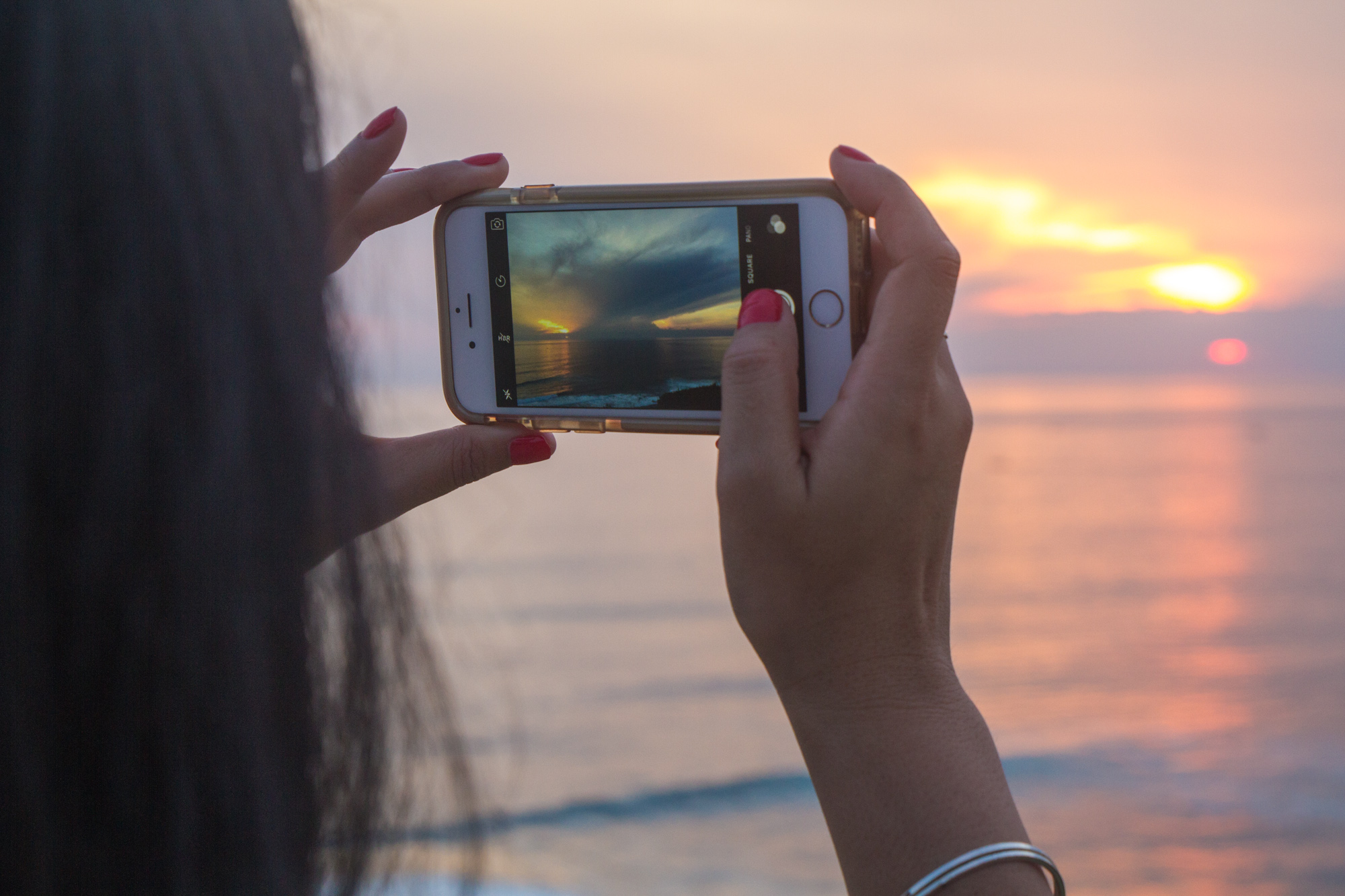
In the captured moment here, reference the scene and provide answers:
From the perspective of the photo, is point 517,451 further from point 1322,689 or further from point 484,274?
point 1322,689

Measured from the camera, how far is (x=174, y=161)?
0.53 metres

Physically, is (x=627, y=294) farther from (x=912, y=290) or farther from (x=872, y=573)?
(x=872, y=573)

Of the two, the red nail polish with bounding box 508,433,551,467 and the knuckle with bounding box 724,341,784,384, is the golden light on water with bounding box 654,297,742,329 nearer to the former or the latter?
the red nail polish with bounding box 508,433,551,467

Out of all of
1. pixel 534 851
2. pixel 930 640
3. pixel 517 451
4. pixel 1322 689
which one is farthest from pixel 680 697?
pixel 930 640

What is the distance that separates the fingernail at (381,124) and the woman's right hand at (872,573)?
688 mm

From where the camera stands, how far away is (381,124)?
4.28ft

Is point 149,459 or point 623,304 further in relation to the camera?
point 623,304

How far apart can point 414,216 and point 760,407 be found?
79 cm

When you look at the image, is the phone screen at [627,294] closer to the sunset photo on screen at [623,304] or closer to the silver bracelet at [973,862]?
the sunset photo on screen at [623,304]

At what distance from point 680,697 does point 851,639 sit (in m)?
5.50

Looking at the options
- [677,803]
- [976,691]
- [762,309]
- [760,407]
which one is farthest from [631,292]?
[976,691]

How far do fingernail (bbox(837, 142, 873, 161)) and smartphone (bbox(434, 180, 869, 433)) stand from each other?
0.15 metres

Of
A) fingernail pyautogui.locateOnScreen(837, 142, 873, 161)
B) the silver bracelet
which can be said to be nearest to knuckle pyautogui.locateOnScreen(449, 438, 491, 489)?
fingernail pyautogui.locateOnScreen(837, 142, 873, 161)

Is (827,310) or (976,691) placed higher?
(827,310)
